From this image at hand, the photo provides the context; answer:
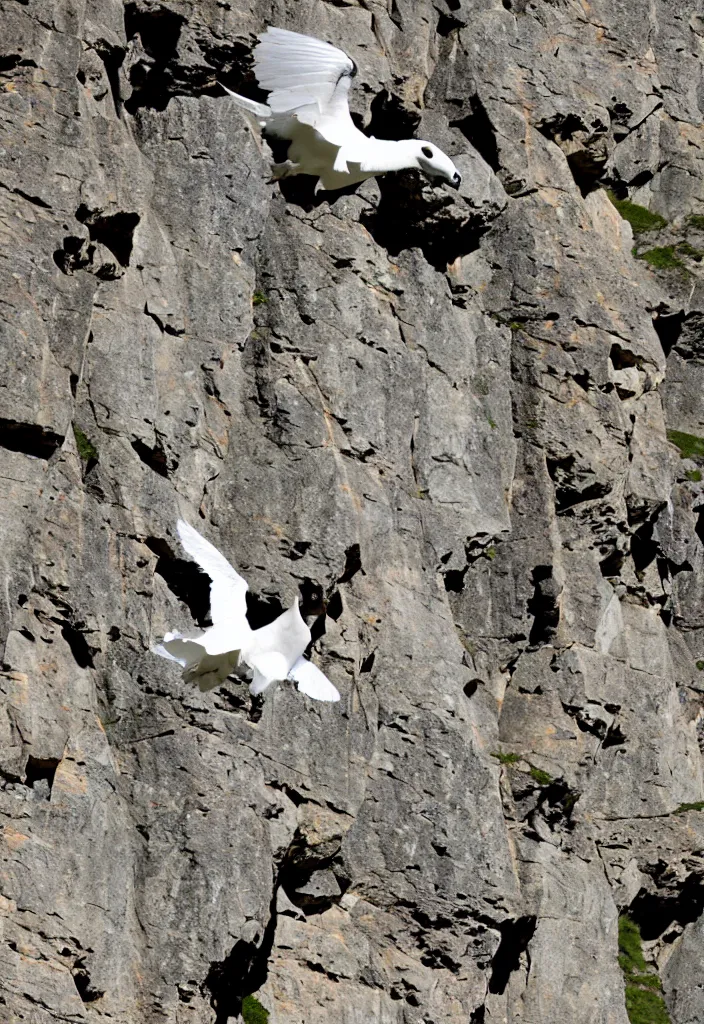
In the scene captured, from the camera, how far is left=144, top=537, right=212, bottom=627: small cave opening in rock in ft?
71.9

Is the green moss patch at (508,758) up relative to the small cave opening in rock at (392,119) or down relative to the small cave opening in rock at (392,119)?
down

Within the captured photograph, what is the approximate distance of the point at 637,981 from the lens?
28875 millimetres

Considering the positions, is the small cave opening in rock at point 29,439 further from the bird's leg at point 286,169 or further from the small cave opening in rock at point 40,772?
the bird's leg at point 286,169

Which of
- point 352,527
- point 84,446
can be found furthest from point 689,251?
point 84,446

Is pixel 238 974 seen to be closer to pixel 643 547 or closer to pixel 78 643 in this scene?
pixel 78 643

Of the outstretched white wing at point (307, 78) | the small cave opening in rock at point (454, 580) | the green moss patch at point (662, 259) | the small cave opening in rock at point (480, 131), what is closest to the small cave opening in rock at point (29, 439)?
the outstretched white wing at point (307, 78)

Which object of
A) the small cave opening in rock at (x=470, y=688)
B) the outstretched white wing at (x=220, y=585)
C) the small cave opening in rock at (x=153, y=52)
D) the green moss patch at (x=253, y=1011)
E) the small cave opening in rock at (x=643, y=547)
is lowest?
the green moss patch at (x=253, y=1011)

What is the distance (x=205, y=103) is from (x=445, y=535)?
24.0ft

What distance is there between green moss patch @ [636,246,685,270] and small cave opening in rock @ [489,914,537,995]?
14082mm

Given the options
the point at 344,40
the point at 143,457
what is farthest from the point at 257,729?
the point at 344,40

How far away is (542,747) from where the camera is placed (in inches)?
1084

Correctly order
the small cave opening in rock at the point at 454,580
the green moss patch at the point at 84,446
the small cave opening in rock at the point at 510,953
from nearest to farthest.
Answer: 1. the green moss patch at the point at 84,446
2. the small cave opening in rock at the point at 510,953
3. the small cave opening in rock at the point at 454,580

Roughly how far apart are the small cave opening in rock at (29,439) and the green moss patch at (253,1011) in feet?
24.2

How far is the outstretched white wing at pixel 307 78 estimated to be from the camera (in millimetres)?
20938
